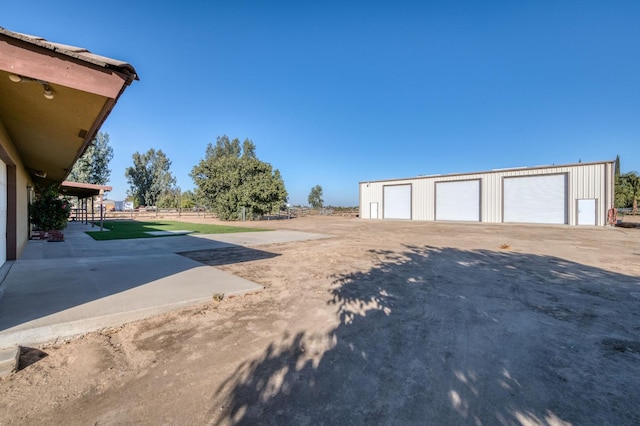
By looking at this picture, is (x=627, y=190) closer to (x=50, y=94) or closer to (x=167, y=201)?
(x=50, y=94)

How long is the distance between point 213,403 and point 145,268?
5.27 metres

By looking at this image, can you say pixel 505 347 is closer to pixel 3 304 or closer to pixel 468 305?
pixel 468 305

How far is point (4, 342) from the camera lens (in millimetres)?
3064

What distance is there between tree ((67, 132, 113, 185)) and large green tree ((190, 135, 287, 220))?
10.1 m

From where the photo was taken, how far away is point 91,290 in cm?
482

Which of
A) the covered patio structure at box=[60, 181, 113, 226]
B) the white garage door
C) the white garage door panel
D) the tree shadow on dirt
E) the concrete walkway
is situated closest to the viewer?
the tree shadow on dirt

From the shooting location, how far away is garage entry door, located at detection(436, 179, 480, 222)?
93.5 ft

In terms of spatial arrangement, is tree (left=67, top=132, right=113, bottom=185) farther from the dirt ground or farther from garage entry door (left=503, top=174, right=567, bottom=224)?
garage entry door (left=503, top=174, right=567, bottom=224)

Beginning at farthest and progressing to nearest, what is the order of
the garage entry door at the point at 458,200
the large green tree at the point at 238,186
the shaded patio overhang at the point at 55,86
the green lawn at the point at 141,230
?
the large green tree at the point at 238,186
the garage entry door at the point at 458,200
the green lawn at the point at 141,230
the shaded patio overhang at the point at 55,86

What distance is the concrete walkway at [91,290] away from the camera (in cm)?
348

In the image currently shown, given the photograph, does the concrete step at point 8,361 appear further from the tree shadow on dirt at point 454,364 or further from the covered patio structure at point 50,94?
the covered patio structure at point 50,94

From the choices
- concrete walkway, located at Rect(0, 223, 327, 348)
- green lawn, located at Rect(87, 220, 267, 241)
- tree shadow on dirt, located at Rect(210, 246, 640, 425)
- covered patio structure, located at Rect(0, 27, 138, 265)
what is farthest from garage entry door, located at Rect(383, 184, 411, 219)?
covered patio structure, located at Rect(0, 27, 138, 265)

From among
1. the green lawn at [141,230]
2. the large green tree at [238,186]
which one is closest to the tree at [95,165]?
the large green tree at [238,186]

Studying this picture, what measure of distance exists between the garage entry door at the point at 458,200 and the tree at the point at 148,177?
4794 centimetres
